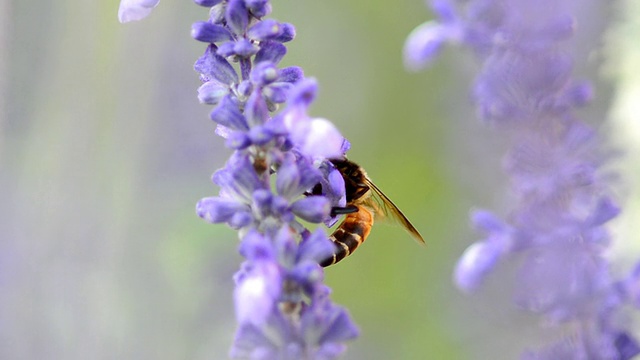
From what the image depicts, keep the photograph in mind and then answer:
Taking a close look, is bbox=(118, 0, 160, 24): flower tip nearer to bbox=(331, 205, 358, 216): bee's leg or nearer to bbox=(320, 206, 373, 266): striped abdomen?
bbox=(331, 205, 358, 216): bee's leg

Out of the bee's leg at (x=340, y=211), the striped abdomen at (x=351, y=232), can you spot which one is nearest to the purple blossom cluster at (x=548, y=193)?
the bee's leg at (x=340, y=211)

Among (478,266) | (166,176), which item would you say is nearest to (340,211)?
(478,266)

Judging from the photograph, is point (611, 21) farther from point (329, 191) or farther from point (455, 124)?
point (455, 124)

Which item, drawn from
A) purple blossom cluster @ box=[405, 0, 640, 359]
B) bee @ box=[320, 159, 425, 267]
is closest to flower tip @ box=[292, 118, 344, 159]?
purple blossom cluster @ box=[405, 0, 640, 359]

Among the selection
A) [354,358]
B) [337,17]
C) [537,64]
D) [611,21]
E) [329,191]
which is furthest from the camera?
[337,17]

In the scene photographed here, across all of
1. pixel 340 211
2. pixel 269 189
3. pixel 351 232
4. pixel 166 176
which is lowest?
pixel 269 189

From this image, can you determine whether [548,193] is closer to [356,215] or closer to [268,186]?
[268,186]

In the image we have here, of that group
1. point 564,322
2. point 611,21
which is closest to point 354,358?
point 611,21
